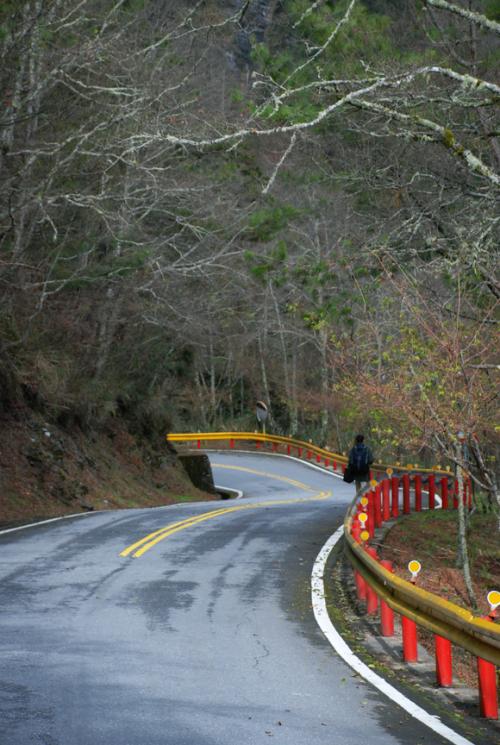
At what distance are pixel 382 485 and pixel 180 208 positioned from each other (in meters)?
9.26

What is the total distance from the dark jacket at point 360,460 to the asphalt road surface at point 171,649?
5730 mm

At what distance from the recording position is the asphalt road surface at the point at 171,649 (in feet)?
21.8

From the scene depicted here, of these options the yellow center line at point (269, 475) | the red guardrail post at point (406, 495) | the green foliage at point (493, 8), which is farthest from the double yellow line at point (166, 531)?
the yellow center line at point (269, 475)

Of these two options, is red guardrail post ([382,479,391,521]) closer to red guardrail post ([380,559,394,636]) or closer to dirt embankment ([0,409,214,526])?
dirt embankment ([0,409,214,526])

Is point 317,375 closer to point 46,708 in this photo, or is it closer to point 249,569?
point 249,569

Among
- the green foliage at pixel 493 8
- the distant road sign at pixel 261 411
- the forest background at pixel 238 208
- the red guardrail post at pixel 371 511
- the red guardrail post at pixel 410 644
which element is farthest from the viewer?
the distant road sign at pixel 261 411

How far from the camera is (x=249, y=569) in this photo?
14.6 metres

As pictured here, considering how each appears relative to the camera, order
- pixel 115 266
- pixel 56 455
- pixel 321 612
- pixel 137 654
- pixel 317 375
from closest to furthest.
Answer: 1. pixel 137 654
2. pixel 321 612
3. pixel 115 266
4. pixel 56 455
5. pixel 317 375

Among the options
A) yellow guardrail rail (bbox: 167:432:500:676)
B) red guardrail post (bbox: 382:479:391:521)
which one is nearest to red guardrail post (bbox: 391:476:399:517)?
red guardrail post (bbox: 382:479:391:521)

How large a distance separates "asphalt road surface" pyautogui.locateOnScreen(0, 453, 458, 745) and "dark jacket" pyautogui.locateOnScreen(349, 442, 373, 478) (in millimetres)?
5730

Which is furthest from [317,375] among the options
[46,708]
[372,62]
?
[46,708]

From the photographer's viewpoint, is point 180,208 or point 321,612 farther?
point 180,208

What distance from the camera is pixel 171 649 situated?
9117 millimetres

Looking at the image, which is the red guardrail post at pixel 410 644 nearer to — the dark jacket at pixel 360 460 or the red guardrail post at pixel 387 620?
the red guardrail post at pixel 387 620
